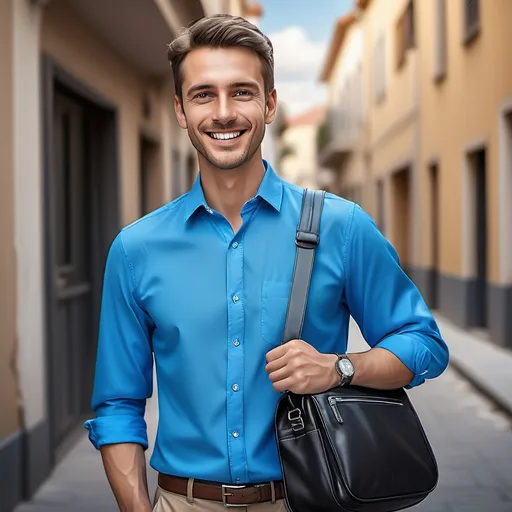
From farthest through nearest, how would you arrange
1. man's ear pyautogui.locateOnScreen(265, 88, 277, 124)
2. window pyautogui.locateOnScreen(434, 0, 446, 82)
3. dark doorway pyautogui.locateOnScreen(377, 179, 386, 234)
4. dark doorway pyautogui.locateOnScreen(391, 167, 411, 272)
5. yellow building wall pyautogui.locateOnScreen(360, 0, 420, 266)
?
dark doorway pyautogui.locateOnScreen(377, 179, 386, 234) → dark doorway pyautogui.locateOnScreen(391, 167, 411, 272) → yellow building wall pyautogui.locateOnScreen(360, 0, 420, 266) → window pyautogui.locateOnScreen(434, 0, 446, 82) → man's ear pyautogui.locateOnScreen(265, 88, 277, 124)

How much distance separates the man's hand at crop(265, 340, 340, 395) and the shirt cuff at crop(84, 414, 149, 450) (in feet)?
1.19

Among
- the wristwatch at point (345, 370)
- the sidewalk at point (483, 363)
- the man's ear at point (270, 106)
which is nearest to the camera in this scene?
the wristwatch at point (345, 370)

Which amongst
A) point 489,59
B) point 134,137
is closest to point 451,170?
point 489,59

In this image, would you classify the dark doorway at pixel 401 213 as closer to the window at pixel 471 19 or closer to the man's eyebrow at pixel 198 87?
the window at pixel 471 19

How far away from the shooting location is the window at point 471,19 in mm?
11705

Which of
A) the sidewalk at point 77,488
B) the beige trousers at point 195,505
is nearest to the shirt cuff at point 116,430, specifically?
the beige trousers at point 195,505

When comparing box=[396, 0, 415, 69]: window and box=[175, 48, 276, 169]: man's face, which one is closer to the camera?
box=[175, 48, 276, 169]: man's face

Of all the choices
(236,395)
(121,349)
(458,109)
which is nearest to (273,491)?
(236,395)

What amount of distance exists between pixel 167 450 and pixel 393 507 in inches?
19.8

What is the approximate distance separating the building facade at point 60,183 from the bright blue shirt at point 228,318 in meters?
2.79

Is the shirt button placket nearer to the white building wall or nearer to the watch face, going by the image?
the watch face

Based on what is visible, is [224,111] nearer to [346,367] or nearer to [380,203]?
[346,367]

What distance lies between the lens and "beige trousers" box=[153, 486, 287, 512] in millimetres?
1905

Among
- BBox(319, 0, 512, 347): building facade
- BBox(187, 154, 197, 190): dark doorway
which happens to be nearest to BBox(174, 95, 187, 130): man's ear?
BBox(319, 0, 512, 347): building facade
